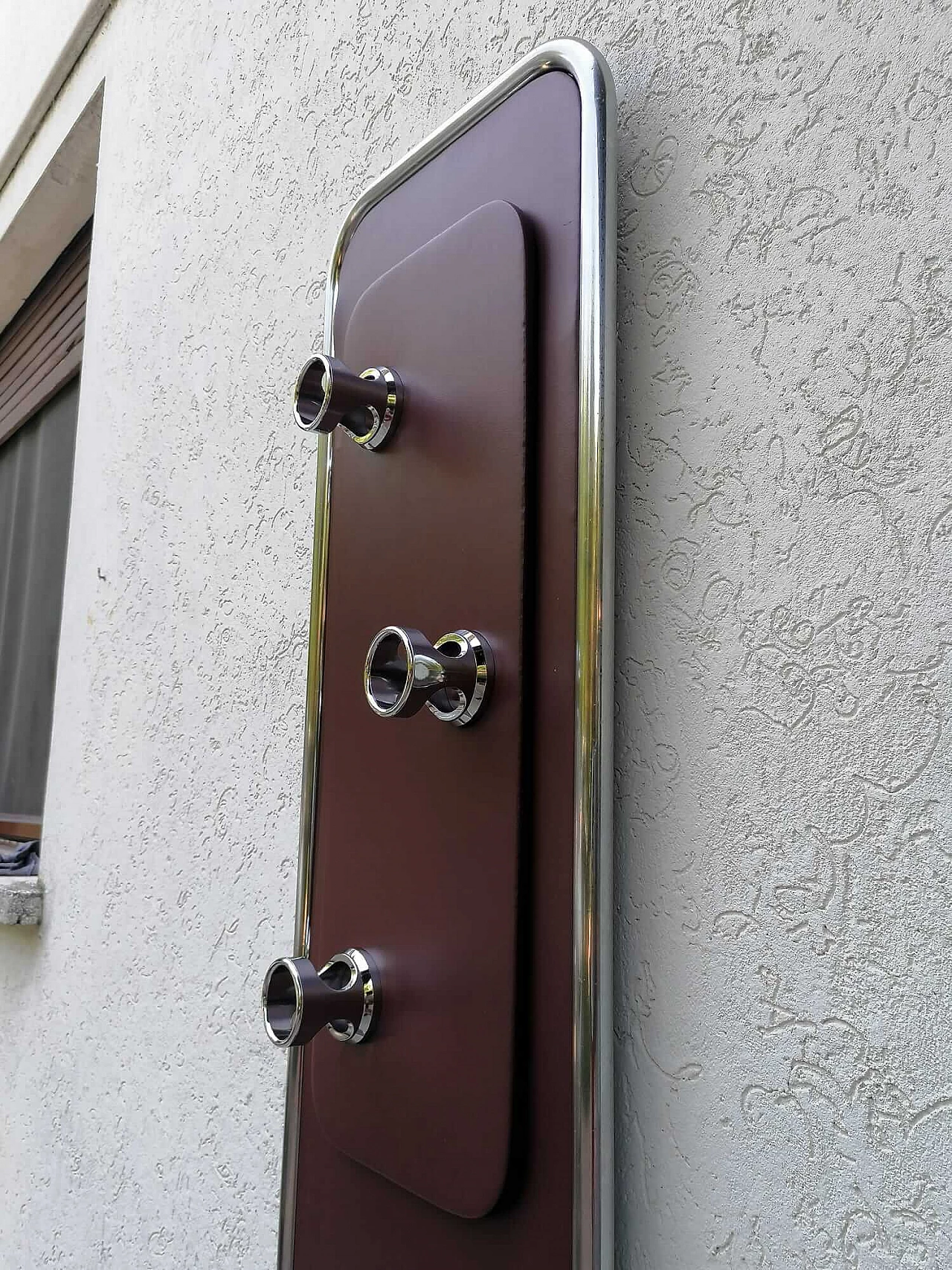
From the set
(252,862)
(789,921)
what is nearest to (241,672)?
(252,862)

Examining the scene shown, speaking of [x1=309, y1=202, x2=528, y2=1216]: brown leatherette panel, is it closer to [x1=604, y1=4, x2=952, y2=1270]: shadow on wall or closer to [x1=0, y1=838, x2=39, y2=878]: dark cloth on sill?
[x1=604, y1=4, x2=952, y2=1270]: shadow on wall

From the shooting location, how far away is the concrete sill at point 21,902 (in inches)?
45.8

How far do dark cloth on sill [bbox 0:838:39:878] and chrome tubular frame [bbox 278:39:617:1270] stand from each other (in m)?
1.09

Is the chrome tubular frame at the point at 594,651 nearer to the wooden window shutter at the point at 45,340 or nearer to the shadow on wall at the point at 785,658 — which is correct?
the shadow on wall at the point at 785,658

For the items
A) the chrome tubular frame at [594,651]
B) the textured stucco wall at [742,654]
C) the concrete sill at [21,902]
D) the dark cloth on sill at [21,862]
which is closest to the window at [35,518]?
the dark cloth on sill at [21,862]

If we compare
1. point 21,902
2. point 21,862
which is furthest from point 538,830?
point 21,862

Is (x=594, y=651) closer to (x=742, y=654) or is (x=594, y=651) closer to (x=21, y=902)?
(x=742, y=654)

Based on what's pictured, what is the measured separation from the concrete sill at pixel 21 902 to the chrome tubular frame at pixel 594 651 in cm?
92

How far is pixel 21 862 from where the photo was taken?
1.39 metres

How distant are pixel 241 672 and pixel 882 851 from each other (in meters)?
0.60

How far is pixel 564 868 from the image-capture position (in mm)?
487

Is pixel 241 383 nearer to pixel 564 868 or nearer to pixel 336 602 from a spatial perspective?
pixel 336 602

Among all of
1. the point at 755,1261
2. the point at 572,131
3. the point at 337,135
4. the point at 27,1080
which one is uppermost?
the point at 337,135

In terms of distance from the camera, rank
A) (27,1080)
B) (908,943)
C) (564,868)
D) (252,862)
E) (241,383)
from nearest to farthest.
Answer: (908,943) < (564,868) < (252,862) < (241,383) < (27,1080)
